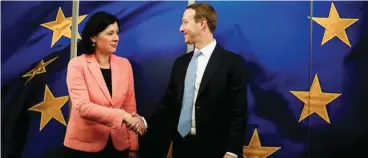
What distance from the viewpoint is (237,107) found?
2145mm

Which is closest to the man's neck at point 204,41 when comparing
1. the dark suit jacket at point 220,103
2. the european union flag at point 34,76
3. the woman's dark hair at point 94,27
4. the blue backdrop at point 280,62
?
the dark suit jacket at point 220,103

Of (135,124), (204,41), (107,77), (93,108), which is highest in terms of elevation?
(204,41)

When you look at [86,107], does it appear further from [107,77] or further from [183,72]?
[183,72]

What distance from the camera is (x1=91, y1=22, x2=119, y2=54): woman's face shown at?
2350 mm

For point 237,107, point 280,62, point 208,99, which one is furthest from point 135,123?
point 280,62

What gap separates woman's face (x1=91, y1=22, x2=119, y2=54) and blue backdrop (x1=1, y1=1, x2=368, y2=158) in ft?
1.46

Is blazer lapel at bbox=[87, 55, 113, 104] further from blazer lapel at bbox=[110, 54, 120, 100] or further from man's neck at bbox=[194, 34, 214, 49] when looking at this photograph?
man's neck at bbox=[194, 34, 214, 49]

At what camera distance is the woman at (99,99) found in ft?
7.35

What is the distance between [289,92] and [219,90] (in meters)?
0.75

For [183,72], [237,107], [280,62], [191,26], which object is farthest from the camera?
[280,62]

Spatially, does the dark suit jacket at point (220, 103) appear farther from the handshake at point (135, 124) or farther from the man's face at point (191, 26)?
the handshake at point (135, 124)

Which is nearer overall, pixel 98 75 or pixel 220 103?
pixel 220 103

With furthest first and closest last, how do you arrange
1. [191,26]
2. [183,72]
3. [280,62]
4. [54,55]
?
[54,55] → [280,62] → [183,72] → [191,26]

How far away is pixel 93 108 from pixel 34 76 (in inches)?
38.3
